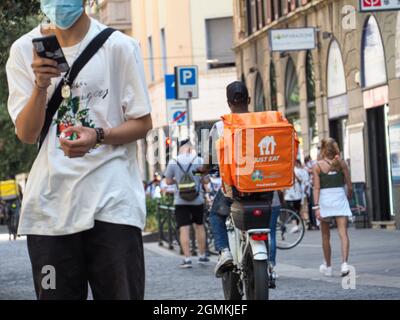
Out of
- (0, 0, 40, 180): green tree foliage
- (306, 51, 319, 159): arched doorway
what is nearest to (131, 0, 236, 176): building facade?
(0, 0, 40, 180): green tree foliage

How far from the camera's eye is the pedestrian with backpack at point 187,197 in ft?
61.8

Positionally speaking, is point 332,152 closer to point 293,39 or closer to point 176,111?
point 176,111

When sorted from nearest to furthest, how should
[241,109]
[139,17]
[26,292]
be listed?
1. [241,109]
2. [26,292]
3. [139,17]

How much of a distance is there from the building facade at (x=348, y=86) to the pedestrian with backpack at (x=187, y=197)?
27.5ft

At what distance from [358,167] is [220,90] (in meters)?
22.5

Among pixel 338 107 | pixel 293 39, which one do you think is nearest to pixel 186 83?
pixel 293 39

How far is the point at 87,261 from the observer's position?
16.4 ft

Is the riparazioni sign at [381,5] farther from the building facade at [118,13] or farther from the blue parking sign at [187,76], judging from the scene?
the building facade at [118,13]

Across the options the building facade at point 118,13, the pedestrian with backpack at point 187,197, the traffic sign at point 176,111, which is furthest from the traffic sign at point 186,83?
the building facade at point 118,13

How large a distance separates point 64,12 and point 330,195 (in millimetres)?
10583

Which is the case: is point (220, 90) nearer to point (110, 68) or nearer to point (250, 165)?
point (250, 165)

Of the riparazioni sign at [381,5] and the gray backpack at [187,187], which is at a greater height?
the riparazioni sign at [381,5]

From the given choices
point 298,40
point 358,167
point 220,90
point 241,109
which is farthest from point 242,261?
point 220,90

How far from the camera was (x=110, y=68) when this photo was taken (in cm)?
507
